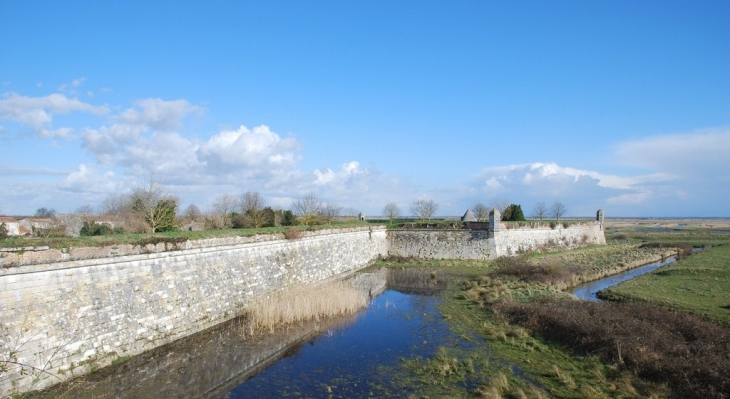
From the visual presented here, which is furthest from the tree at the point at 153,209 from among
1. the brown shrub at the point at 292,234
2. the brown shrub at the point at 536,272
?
the brown shrub at the point at 536,272

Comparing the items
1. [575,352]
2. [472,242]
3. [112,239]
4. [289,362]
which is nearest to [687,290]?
[575,352]

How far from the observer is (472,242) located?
34.7m

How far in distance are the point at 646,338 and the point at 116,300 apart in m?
14.9

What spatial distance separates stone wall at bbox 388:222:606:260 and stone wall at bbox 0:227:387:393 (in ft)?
60.4

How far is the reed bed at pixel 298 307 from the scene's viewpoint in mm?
15602

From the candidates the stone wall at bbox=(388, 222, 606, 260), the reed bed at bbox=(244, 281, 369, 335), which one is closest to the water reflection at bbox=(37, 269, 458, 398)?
the reed bed at bbox=(244, 281, 369, 335)

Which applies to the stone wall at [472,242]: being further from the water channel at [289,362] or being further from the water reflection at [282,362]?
the water reflection at [282,362]

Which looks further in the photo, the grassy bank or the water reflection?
the water reflection

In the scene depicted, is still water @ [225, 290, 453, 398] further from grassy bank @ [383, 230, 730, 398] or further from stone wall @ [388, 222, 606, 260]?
stone wall @ [388, 222, 606, 260]

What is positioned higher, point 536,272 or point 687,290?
point 536,272

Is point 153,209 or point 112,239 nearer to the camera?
point 112,239

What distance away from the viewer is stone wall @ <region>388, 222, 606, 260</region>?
1350 inches

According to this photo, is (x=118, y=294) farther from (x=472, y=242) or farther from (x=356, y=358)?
(x=472, y=242)

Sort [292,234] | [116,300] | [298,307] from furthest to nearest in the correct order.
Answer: [292,234] → [298,307] → [116,300]
